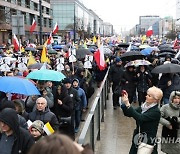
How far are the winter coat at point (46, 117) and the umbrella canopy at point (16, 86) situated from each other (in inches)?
24.5

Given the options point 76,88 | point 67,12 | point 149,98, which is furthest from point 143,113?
point 67,12

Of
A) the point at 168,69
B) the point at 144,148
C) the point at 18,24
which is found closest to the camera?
the point at 144,148

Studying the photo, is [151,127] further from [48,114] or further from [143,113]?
[48,114]

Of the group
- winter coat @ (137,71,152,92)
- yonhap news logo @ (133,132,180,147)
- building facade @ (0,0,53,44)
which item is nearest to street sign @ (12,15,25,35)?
winter coat @ (137,71,152,92)

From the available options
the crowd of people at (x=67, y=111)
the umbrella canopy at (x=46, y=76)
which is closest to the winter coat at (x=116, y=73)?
the crowd of people at (x=67, y=111)

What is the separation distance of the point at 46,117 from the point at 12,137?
1.78 meters

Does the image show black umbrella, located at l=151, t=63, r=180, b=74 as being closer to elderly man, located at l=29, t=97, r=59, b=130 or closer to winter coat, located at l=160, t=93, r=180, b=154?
winter coat, located at l=160, t=93, r=180, b=154

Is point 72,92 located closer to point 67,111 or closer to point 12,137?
point 67,111

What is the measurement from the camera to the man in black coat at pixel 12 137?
156 inches

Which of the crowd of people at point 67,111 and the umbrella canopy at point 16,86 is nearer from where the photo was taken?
A: the crowd of people at point 67,111

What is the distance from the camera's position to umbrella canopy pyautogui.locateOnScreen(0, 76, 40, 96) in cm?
646

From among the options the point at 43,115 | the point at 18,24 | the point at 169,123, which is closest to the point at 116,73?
the point at 18,24

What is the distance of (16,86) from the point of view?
654 cm

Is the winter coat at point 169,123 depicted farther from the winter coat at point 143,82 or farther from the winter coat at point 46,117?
the winter coat at point 143,82
